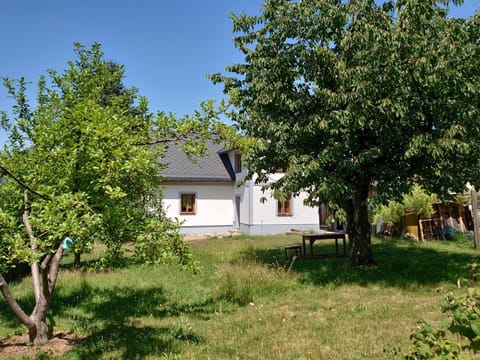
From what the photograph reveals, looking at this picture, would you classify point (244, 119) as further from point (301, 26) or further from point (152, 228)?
point (152, 228)

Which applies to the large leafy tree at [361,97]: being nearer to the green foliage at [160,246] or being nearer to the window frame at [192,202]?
the green foliage at [160,246]

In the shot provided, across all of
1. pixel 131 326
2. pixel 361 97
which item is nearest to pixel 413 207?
pixel 361 97

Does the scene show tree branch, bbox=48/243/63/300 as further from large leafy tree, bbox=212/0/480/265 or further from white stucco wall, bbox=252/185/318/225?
white stucco wall, bbox=252/185/318/225

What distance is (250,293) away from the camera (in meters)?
8.27

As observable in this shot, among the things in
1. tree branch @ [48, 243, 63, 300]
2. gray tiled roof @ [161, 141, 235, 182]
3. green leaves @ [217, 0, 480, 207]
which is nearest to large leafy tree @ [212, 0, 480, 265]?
green leaves @ [217, 0, 480, 207]

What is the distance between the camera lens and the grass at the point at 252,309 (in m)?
5.30

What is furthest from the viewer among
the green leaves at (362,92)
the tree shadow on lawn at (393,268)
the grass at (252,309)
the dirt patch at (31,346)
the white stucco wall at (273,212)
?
the white stucco wall at (273,212)

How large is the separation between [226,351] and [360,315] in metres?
2.84

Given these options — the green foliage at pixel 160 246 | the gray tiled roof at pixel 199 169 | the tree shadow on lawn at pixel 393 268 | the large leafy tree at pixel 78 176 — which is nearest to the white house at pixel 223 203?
the gray tiled roof at pixel 199 169

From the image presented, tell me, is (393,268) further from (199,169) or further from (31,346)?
(199,169)

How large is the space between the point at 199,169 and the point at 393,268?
645 inches

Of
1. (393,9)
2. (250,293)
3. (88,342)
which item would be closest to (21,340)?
(88,342)

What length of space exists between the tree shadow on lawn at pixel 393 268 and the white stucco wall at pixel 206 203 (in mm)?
10464

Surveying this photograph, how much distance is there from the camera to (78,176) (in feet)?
16.2
